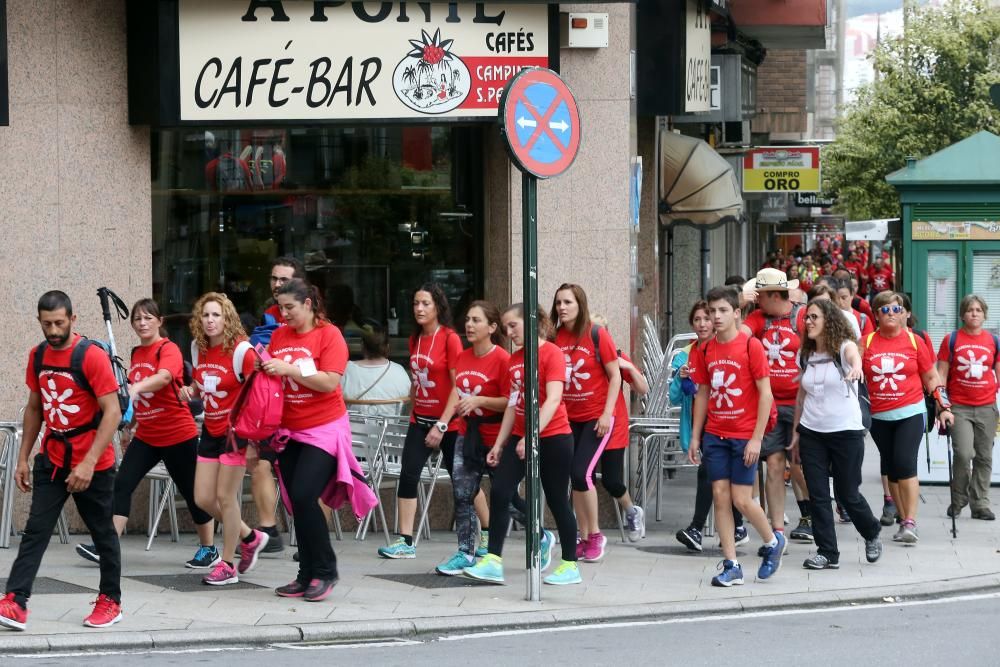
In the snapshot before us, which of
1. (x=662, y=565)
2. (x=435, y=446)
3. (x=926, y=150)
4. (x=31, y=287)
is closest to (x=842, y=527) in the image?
(x=662, y=565)

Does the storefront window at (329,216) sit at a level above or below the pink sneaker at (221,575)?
above

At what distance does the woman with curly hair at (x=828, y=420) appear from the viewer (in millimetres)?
10156

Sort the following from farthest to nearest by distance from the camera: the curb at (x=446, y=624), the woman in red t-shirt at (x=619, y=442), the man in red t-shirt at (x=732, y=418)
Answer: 1. the woman in red t-shirt at (x=619, y=442)
2. the man in red t-shirt at (x=732, y=418)
3. the curb at (x=446, y=624)

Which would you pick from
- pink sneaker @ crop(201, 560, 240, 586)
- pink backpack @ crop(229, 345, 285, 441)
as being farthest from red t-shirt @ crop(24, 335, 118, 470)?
pink sneaker @ crop(201, 560, 240, 586)

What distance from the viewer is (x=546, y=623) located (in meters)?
8.71

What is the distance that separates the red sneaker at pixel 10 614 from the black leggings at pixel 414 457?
9.93 feet

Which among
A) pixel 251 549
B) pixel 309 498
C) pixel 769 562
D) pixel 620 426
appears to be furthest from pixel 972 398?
pixel 309 498

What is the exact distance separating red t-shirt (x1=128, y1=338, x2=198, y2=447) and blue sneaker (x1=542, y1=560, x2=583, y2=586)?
93.6 inches

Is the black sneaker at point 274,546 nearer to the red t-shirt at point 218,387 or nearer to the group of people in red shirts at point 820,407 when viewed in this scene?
the red t-shirt at point 218,387

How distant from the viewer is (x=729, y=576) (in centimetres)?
969

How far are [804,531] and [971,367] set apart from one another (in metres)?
2.06

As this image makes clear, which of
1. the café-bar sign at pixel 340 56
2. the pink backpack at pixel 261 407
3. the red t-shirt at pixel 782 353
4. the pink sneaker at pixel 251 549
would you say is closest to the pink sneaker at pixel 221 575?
the pink sneaker at pixel 251 549

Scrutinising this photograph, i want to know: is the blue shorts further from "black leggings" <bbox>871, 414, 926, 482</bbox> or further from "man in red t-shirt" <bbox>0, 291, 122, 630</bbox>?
"man in red t-shirt" <bbox>0, 291, 122, 630</bbox>

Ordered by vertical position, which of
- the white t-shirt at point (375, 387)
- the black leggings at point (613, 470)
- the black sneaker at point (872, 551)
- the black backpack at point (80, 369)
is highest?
the black backpack at point (80, 369)
